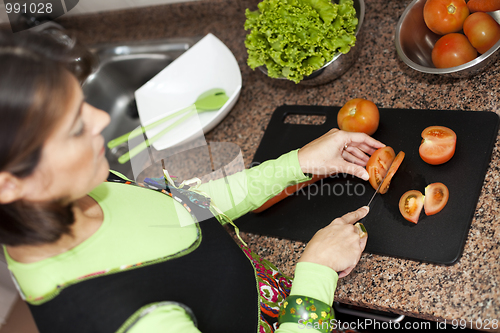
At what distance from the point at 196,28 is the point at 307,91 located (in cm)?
68

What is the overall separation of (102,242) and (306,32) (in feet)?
2.42

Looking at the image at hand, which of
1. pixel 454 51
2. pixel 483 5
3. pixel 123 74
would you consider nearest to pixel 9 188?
pixel 454 51

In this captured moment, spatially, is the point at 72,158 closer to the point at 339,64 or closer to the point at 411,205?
the point at 411,205

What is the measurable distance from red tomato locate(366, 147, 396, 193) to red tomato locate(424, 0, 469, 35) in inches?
15.0

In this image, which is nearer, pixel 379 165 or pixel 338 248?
pixel 338 248

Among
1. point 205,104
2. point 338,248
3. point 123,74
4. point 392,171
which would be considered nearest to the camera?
Answer: point 338,248

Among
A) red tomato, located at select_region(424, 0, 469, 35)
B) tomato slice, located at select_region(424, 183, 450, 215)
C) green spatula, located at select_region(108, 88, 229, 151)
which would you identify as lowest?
green spatula, located at select_region(108, 88, 229, 151)

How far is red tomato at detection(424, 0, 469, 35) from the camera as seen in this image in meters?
0.96

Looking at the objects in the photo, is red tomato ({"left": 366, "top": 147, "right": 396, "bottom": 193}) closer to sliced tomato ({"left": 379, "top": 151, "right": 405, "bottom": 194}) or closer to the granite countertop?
sliced tomato ({"left": 379, "top": 151, "right": 405, "bottom": 194})

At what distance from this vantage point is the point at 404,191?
2.81 ft

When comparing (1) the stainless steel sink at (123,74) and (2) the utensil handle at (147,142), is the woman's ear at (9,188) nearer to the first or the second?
(2) the utensil handle at (147,142)

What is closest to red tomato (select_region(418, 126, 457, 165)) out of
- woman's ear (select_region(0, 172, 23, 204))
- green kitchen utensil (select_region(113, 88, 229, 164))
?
green kitchen utensil (select_region(113, 88, 229, 164))

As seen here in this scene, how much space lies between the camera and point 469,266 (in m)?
0.73

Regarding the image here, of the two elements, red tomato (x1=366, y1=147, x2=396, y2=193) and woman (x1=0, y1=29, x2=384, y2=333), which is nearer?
woman (x1=0, y1=29, x2=384, y2=333)
